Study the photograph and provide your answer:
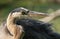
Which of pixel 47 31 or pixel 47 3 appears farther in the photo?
pixel 47 3

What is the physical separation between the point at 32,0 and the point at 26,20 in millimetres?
6203

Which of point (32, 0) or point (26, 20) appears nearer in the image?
point (26, 20)

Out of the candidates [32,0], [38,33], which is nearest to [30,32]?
[38,33]

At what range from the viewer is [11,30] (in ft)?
7.26

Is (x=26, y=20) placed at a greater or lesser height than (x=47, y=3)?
lesser

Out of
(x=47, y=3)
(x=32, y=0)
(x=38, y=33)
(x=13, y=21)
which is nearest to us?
(x=13, y=21)

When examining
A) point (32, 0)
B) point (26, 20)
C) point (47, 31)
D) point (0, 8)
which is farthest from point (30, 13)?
point (0, 8)

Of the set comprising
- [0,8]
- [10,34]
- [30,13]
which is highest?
[0,8]

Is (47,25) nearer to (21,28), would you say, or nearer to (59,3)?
(21,28)

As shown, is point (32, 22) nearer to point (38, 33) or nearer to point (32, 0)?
point (38, 33)

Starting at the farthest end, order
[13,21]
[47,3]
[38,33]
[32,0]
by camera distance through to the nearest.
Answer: [47,3] < [32,0] < [38,33] < [13,21]

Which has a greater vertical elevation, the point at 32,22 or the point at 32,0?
the point at 32,0

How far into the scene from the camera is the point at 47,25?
2479mm

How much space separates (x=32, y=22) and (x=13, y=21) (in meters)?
0.25
